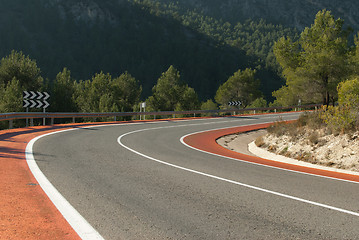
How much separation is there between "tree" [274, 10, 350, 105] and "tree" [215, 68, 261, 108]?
145 feet

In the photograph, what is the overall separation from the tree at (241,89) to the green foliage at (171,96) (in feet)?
36.7

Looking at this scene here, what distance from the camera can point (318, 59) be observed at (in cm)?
2925

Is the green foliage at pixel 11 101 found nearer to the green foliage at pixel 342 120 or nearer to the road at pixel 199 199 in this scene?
the road at pixel 199 199

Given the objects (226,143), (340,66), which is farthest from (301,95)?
(226,143)

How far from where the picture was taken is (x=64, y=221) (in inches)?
169

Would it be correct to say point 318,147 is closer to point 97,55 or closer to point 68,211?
point 68,211

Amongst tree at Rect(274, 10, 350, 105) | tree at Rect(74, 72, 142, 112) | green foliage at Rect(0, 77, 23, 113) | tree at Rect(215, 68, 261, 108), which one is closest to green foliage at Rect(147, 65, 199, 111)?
tree at Rect(74, 72, 142, 112)

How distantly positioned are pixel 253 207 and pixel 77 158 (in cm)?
586

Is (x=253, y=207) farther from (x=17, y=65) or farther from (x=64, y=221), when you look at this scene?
(x=17, y=65)

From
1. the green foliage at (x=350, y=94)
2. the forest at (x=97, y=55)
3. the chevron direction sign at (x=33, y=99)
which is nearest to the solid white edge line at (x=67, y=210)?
the green foliage at (x=350, y=94)

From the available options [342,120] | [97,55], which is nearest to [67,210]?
[342,120]

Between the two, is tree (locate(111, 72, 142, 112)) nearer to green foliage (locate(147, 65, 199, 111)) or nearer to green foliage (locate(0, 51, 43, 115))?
green foliage (locate(147, 65, 199, 111))

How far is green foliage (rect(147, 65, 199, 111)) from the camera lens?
70.1m

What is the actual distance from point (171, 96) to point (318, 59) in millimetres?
44767
